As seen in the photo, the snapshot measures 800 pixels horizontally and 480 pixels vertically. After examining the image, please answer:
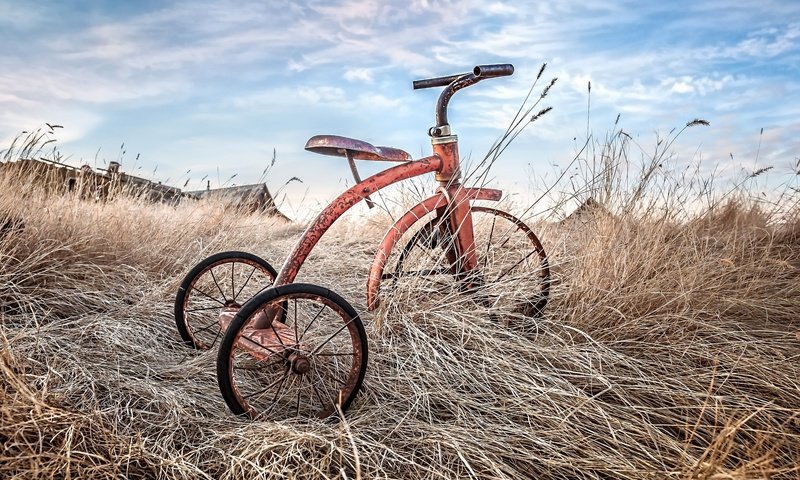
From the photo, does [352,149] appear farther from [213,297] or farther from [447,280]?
[213,297]

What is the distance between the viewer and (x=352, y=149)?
2555mm

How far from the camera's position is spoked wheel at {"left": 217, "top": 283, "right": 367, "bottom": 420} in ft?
6.77

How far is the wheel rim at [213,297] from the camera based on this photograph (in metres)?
2.96

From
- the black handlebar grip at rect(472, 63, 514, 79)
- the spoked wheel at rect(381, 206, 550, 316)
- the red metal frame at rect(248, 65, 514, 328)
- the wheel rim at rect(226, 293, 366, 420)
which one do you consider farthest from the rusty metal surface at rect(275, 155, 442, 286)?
the black handlebar grip at rect(472, 63, 514, 79)

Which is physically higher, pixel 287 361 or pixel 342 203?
pixel 342 203

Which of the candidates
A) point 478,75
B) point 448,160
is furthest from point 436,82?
point 448,160

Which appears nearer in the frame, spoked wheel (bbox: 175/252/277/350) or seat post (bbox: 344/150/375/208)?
seat post (bbox: 344/150/375/208)

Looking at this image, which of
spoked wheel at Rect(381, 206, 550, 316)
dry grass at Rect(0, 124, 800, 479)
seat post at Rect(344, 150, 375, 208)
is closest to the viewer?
dry grass at Rect(0, 124, 800, 479)

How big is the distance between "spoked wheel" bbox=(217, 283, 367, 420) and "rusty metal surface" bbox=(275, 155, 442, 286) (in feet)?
0.56

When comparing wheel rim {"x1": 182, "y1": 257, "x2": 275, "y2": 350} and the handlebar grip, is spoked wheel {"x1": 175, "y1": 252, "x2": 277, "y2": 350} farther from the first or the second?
the handlebar grip

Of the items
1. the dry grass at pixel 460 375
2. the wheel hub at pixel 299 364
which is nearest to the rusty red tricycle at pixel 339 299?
the wheel hub at pixel 299 364

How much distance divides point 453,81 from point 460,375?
148 centimetres

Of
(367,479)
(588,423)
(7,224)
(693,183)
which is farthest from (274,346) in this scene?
(693,183)

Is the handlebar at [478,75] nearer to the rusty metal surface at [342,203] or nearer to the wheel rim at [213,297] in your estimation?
the rusty metal surface at [342,203]
